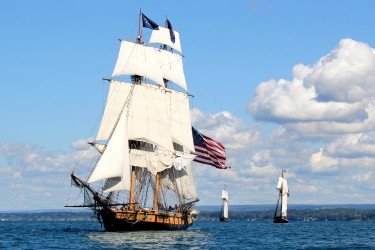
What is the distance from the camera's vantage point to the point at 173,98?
391ft

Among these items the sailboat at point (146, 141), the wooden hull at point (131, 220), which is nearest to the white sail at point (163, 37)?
the sailboat at point (146, 141)

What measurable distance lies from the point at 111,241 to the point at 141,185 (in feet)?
92.4

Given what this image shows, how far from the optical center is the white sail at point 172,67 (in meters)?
121

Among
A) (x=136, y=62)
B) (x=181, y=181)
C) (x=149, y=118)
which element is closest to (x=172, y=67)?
(x=136, y=62)

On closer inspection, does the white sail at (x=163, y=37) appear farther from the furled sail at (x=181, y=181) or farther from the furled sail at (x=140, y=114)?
the furled sail at (x=181, y=181)

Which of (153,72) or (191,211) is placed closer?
(153,72)

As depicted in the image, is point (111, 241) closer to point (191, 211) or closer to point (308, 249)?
point (308, 249)

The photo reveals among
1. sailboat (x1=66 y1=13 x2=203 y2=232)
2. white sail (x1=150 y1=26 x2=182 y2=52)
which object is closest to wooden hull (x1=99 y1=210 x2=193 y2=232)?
sailboat (x1=66 y1=13 x2=203 y2=232)

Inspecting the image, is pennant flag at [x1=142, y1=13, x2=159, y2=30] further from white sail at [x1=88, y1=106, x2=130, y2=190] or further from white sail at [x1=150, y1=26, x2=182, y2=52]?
white sail at [x1=88, y1=106, x2=130, y2=190]

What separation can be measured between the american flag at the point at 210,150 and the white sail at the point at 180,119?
1.23 metres

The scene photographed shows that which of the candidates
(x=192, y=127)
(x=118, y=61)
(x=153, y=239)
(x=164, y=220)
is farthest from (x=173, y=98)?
(x=153, y=239)

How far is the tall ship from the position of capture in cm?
9656

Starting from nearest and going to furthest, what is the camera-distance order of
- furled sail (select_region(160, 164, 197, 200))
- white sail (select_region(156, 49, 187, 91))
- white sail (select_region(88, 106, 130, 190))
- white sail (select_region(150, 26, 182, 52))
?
1. white sail (select_region(88, 106, 130, 190))
2. furled sail (select_region(160, 164, 197, 200))
3. white sail (select_region(150, 26, 182, 52))
4. white sail (select_region(156, 49, 187, 91))

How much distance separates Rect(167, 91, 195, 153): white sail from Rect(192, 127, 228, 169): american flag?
4.03 feet
